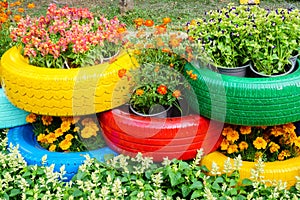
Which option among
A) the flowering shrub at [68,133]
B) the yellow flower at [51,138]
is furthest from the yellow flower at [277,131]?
the yellow flower at [51,138]

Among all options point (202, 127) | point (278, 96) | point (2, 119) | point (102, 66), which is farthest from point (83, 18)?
point (278, 96)

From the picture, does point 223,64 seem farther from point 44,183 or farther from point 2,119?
point 2,119

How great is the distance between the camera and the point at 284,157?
3.63 metres

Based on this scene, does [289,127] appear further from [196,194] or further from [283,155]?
[196,194]

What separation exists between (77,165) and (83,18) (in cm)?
136

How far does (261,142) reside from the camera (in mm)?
3533

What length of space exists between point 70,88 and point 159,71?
0.67 meters

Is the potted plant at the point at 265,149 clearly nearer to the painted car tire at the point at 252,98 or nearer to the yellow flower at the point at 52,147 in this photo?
the painted car tire at the point at 252,98

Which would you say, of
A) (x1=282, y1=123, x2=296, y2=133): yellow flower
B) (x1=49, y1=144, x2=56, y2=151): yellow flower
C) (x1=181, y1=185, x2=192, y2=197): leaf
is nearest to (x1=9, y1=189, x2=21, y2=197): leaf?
(x1=49, y1=144, x2=56, y2=151): yellow flower

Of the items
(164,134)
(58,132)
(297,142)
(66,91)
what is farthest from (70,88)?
(297,142)

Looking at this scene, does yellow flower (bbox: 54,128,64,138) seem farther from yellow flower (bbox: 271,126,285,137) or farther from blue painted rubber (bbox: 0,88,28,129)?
yellow flower (bbox: 271,126,285,137)

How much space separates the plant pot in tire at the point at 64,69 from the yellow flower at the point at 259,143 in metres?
1.03

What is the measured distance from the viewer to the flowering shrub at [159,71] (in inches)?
140

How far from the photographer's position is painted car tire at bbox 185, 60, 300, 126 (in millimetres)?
3256
